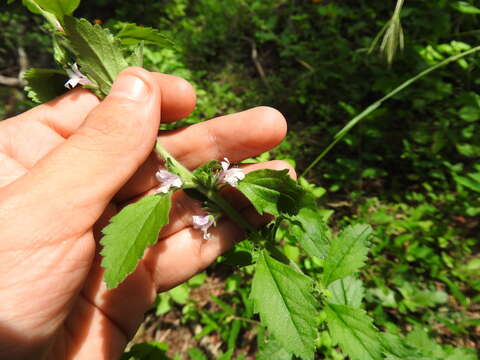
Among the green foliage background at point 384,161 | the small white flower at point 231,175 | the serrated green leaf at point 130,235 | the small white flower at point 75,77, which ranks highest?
the small white flower at point 75,77

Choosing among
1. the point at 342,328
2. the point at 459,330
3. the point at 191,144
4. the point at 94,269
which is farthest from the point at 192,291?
the point at 459,330

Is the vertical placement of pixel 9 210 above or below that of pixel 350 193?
above

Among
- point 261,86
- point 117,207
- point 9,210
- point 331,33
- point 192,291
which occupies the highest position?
point 9,210

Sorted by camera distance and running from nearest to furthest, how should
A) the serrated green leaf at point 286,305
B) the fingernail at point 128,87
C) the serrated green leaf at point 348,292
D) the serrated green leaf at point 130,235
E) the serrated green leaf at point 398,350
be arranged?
the serrated green leaf at point 130,235, the serrated green leaf at point 286,305, the fingernail at point 128,87, the serrated green leaf at point 398,350, the serrated green leaf at point 348,292

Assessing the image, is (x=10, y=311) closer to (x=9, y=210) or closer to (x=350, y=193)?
(x=9, y=210)

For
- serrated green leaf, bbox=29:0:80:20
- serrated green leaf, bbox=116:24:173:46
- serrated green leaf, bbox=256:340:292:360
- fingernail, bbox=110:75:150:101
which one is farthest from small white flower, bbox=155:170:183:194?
serrated green leaf, bbox=256:340:292:360

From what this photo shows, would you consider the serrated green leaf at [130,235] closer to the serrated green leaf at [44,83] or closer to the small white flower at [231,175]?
the small white flower at [231,175]

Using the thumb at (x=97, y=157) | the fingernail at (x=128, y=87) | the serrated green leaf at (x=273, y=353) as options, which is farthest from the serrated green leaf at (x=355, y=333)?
the fingernail at (x=128, y=87)
